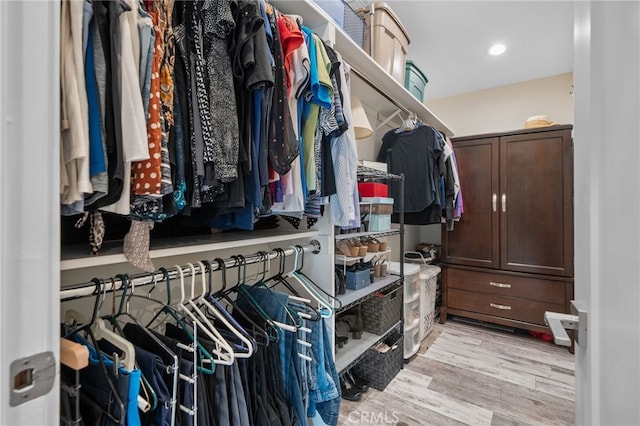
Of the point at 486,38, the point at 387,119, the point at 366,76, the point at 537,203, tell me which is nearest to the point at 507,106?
the point at 486,38

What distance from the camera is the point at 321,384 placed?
1.15 metres

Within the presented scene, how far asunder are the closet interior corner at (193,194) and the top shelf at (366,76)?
0.02 meters

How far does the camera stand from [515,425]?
1.62 metres

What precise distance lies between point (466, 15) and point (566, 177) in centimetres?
157

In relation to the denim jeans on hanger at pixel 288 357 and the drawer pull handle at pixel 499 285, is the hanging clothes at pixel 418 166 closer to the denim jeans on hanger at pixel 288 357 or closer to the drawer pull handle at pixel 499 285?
the drawer pull handle at pixel 499 285

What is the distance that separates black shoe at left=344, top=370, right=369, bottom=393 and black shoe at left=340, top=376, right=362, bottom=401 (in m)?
0.03

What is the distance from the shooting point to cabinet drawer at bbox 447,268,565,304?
2527mm

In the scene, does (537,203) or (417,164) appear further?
(537,203)

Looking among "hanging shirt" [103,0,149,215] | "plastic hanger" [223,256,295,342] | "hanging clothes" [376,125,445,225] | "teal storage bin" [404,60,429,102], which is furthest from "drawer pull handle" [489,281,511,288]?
"hanging shirt" [103,0,149,215]

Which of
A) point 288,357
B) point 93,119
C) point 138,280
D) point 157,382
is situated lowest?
point 288,357

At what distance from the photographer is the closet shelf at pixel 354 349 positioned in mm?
1588

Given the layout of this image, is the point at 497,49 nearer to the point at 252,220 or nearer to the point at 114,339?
the point at 252,220

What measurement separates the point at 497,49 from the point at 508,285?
2086 mm

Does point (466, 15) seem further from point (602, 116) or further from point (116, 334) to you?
point (116, 334)
